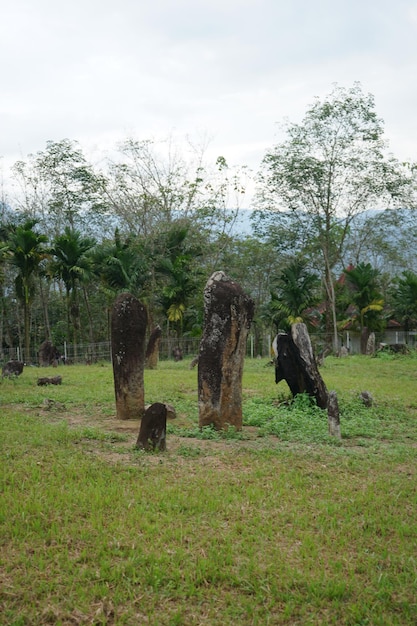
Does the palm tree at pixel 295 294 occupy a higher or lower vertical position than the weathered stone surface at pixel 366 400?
higher

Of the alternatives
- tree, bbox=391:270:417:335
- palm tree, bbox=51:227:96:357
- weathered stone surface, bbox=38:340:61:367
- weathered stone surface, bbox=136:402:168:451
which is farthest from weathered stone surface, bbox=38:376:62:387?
tree, bbox=391:270:417:335

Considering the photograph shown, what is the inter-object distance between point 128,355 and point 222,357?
2131 mm

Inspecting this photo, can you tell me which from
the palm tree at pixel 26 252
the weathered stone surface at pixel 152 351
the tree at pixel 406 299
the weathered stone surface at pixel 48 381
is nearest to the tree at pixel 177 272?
the palm tree at pixel 26 252

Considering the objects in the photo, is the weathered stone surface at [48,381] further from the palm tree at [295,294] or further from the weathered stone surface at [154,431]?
the palm tree at [295,294]

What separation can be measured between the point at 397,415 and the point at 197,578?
315 inches

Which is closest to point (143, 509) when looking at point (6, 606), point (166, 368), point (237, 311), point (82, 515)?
point (82, 515)

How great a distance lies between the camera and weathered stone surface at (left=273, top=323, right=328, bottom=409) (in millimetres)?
12000

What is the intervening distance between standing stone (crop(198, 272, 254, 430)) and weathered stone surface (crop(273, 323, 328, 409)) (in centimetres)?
250

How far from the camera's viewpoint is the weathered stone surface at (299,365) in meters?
12.0

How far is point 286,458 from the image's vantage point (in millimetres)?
8000

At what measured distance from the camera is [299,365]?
12078mm

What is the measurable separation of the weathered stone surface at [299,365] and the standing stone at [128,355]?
2.92 meters

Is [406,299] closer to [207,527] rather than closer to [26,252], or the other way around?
[26,252]

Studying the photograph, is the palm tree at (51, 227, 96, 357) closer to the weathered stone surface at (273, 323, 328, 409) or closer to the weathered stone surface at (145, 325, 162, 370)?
the weathered stone surface at (145, 325, 162, 370)
